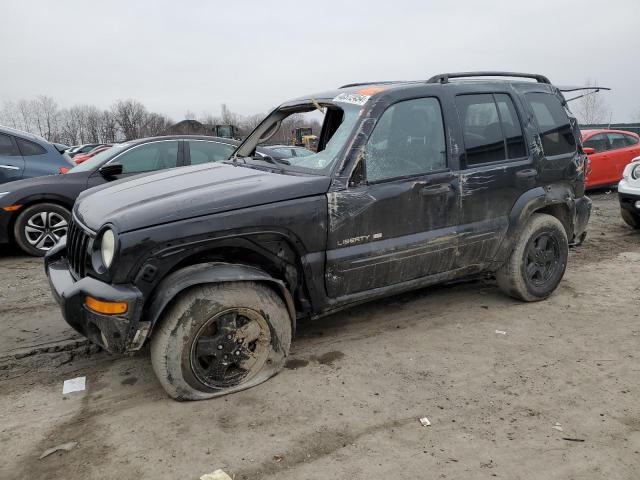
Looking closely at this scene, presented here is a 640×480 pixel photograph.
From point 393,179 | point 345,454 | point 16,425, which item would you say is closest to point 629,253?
point 393,179

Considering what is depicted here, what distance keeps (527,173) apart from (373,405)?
94.1 inches

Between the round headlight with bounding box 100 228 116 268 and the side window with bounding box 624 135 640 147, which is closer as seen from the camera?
the round headlight with bounding box 100 228 116 268

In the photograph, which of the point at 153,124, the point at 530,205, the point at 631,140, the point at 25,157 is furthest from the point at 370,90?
the point at 153,124

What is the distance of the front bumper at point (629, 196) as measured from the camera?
6965 millimetres

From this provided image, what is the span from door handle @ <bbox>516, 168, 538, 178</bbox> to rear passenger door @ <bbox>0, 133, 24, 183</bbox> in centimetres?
685

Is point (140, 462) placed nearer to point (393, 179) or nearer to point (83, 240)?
point (83, 240)

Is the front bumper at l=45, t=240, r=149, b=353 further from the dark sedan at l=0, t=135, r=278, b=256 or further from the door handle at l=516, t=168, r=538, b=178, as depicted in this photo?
the dark sedan at l=0, t=135, r=278, b=256

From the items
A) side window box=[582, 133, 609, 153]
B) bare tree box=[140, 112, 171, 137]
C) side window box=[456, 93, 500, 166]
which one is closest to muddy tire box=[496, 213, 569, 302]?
side window box=[456, 93, 500, 166]

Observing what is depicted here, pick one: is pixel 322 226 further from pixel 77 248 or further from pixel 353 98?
pixel 77 248

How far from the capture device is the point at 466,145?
3879 mm

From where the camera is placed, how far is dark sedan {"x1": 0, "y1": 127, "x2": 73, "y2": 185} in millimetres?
7453

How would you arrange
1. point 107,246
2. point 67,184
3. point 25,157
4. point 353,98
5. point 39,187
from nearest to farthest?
point 107,246 → point 353,98 → point 39,187 → point 67,184 → point 25,157

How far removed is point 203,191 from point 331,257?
0.91 meters

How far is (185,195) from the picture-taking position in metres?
3.06
